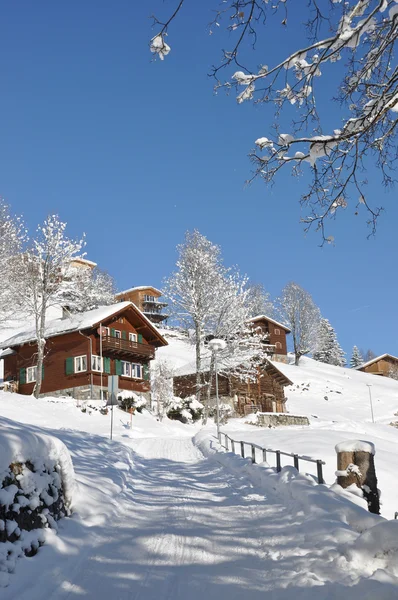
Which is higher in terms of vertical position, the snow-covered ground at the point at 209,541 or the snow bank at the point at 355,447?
the snow bank at the point at 355,447

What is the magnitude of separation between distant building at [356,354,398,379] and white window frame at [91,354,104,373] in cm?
6138

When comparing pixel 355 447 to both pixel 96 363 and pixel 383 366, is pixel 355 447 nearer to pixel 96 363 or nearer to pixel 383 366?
pixel 96 363

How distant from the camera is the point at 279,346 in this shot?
77.4 m

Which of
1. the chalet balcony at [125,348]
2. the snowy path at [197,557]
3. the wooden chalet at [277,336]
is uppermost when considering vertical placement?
the wooden chalet at [277,336]

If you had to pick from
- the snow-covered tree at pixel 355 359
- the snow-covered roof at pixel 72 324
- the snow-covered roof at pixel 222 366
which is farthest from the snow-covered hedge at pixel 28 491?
the snow-covered tree at pixel 355 359

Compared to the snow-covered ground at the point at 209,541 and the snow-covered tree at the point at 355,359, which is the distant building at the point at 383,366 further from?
the snow-covered ground at the point at 209,541

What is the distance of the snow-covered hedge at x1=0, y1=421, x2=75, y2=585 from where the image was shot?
5.06 meters

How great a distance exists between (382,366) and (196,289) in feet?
205

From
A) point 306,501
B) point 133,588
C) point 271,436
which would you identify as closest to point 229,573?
point 133,588

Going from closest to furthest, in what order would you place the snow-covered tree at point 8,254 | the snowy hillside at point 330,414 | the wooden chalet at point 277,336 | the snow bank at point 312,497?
the snow bank at point 312,497 < the snowy hillside at point 330,414 < the snow-covered tree at point 8,254 < the wooden chalet at point 277,336

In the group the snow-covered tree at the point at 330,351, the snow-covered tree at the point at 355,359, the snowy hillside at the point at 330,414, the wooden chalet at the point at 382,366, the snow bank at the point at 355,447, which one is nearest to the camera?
the snow bank at the point at 355,447

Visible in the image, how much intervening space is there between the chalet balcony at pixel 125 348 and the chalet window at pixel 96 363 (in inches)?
33.8

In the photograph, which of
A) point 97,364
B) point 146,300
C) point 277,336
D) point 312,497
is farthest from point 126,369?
point 146,300

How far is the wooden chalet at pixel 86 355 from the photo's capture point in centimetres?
3912
